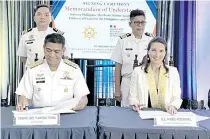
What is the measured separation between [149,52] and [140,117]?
670mm

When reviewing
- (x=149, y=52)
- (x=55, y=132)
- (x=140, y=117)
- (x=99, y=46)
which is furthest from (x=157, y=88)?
(x=99, y=46)

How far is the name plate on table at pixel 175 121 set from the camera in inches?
79.3

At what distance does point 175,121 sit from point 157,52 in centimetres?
76

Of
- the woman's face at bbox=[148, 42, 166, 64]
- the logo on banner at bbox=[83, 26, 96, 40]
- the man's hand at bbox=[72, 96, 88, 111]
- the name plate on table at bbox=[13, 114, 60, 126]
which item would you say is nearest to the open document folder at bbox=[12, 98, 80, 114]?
the man's hand at bbox=[72, 96, 88, 111]

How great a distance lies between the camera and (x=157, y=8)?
4.15 metres

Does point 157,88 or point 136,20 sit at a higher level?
point 136,20

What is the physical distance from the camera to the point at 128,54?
11.6ft

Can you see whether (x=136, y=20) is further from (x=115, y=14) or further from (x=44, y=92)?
(x=44, y=92)

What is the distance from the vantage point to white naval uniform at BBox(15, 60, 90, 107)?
8.54 feet

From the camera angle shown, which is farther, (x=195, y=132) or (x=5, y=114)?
(x=5, y=114)

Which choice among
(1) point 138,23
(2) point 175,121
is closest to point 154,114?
(2) point 175,121

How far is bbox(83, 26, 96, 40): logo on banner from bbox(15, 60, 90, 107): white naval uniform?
5.01ft

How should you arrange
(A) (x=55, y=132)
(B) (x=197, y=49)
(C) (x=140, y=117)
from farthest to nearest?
(B) (x=197, y=49) < (C) (x=140, y=117) < (A) (x=55, y=132)

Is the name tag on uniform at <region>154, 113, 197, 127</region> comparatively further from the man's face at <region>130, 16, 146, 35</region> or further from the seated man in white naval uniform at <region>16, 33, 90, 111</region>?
the man's face at <region>130, 16, 146, 35</region>
